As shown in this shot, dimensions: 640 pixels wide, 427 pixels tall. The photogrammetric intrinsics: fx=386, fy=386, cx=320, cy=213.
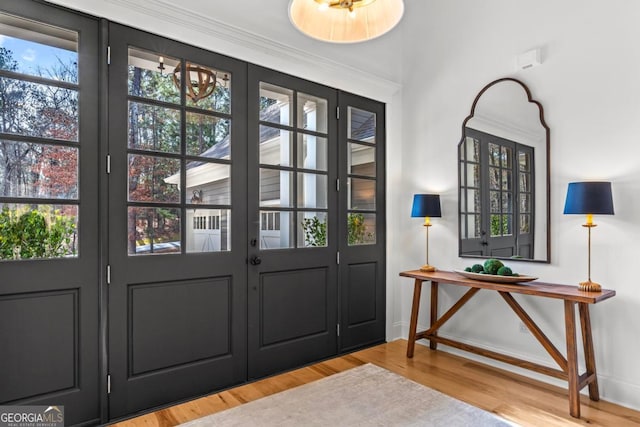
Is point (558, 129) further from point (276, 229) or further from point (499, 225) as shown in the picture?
point (276, 229)

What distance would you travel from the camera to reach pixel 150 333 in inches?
97.0

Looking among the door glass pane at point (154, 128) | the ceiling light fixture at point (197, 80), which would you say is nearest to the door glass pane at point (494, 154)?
the ceiling light fixture at point (197, 80)

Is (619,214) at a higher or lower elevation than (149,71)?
lower

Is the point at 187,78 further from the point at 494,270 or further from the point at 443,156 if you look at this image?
the point at 494,270

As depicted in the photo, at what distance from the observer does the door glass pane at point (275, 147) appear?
299 cm

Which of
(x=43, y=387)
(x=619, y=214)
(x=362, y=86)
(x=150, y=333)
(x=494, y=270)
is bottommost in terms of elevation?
(x=43, y=387)

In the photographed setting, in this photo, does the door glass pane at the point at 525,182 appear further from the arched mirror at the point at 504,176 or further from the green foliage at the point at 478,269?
the green foliage at the point at 478,269

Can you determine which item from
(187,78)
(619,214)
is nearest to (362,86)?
(187,78)

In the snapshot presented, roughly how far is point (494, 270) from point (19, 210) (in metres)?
3.09

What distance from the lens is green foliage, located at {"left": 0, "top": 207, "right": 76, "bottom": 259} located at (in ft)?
6.72

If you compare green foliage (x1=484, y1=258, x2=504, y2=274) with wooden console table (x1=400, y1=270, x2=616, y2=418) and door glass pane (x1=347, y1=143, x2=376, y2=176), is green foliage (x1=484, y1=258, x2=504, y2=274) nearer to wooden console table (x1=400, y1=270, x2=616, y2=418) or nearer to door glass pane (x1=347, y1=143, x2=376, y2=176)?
wooden console table (x1=400, y1=270, x2=616, y2=418)

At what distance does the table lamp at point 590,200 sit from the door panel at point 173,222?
223 cm

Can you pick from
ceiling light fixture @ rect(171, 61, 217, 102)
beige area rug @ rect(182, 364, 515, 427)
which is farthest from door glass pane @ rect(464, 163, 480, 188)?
ceiling light fixture @ rect(171, 61, 217, 102)

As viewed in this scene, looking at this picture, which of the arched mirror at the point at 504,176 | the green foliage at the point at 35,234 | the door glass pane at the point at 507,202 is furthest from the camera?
the door glass pane at the point at 507,202
